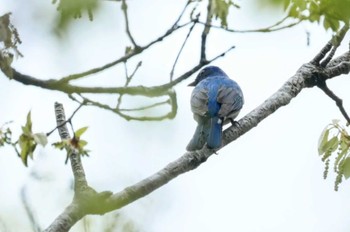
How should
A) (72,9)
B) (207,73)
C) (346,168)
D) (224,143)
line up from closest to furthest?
(72,9), (346,168), (224,143), (207,73)

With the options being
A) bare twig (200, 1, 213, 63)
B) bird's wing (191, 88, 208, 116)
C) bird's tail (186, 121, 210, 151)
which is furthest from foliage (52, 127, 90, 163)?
bird's wing (191, 88, 208, 116)

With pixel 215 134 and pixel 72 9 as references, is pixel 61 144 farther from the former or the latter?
pixel 215 134

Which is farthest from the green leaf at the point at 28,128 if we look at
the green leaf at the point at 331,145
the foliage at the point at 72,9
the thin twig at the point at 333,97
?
the thin twig at the point at 333,97

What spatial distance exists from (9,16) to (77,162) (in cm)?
150

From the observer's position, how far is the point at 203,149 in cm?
491

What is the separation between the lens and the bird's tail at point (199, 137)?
4910 millimetres

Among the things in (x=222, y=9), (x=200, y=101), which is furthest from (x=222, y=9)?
(x=200, y=101)

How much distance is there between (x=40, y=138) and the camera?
10.5 feet

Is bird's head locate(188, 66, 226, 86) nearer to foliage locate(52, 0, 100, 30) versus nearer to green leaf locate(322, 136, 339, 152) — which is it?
green leaf locate(322, 136, 339, 152)

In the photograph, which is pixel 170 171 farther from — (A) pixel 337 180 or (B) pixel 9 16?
(B) pixel 9 16

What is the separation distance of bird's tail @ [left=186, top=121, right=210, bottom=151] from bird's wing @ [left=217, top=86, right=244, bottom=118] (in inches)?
8.8

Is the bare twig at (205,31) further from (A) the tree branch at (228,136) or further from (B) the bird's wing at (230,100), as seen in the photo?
(B) the bird's wing at (230,100)

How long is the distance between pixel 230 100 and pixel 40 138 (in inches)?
146

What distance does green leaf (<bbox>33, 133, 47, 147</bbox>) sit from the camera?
3176 millimetres
